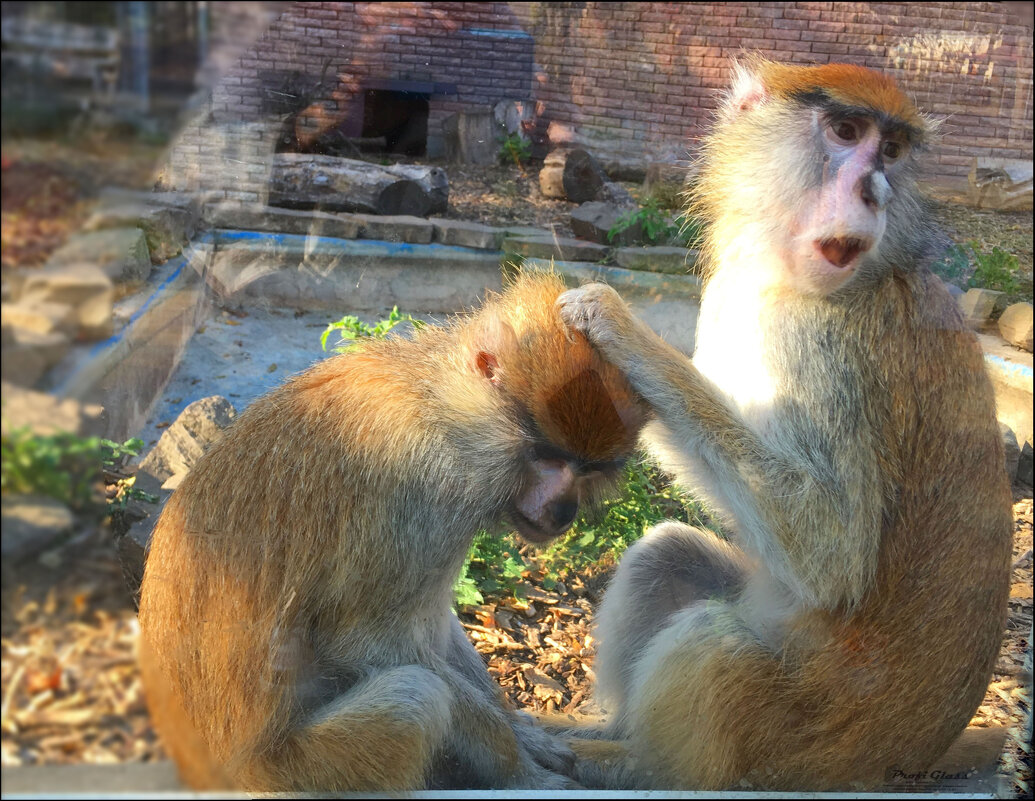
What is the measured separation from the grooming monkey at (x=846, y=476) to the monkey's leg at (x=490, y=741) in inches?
14.5

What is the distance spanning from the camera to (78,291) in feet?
4.99

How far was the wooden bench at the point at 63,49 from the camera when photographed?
1.42m

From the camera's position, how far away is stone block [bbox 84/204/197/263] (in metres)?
1.82

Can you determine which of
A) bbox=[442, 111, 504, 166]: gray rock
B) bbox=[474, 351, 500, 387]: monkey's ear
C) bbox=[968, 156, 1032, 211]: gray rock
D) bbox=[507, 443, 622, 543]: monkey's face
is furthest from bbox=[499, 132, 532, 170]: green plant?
bbox=[968, 156, 1032, 211]: gray rock

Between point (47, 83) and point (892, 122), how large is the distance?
6.89 feet

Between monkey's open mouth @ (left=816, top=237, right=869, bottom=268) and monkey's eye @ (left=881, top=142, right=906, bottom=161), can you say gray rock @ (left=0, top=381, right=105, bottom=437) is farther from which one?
monkey's eye @ (left=881, top=142, right=906, bottom=161)

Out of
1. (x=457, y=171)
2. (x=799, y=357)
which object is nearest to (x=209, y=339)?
(x=457, y=171)

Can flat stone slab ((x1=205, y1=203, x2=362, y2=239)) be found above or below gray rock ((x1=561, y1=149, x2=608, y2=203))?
below

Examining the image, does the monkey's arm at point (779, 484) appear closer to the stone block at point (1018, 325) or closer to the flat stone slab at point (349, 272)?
the flat stone slab at point (349, 272)

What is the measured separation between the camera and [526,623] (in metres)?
2.83

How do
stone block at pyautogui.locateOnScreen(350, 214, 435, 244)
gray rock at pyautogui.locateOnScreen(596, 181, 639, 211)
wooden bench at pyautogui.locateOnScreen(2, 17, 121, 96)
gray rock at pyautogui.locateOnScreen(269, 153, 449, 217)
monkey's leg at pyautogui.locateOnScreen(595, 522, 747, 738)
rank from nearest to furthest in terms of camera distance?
wooden bench at pyautogui.locateOnScreen(2, 17, 121, 96) → gray rock at pyautogui.locateOnScreen(269, 153, 449, 217) → stone block at pyautogui.locateOnScreen(350, 214, 435, 244) → gray rock at pyautogui.locateOnScreen(596, 181, 639, 211) → monkey's leg at pyautogui.locateOnScreen(595, 522, 747, 738)

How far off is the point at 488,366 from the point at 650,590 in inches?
37.3

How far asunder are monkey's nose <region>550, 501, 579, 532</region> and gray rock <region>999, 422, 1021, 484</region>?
1.28 meters

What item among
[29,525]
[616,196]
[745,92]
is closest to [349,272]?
[616,196]
